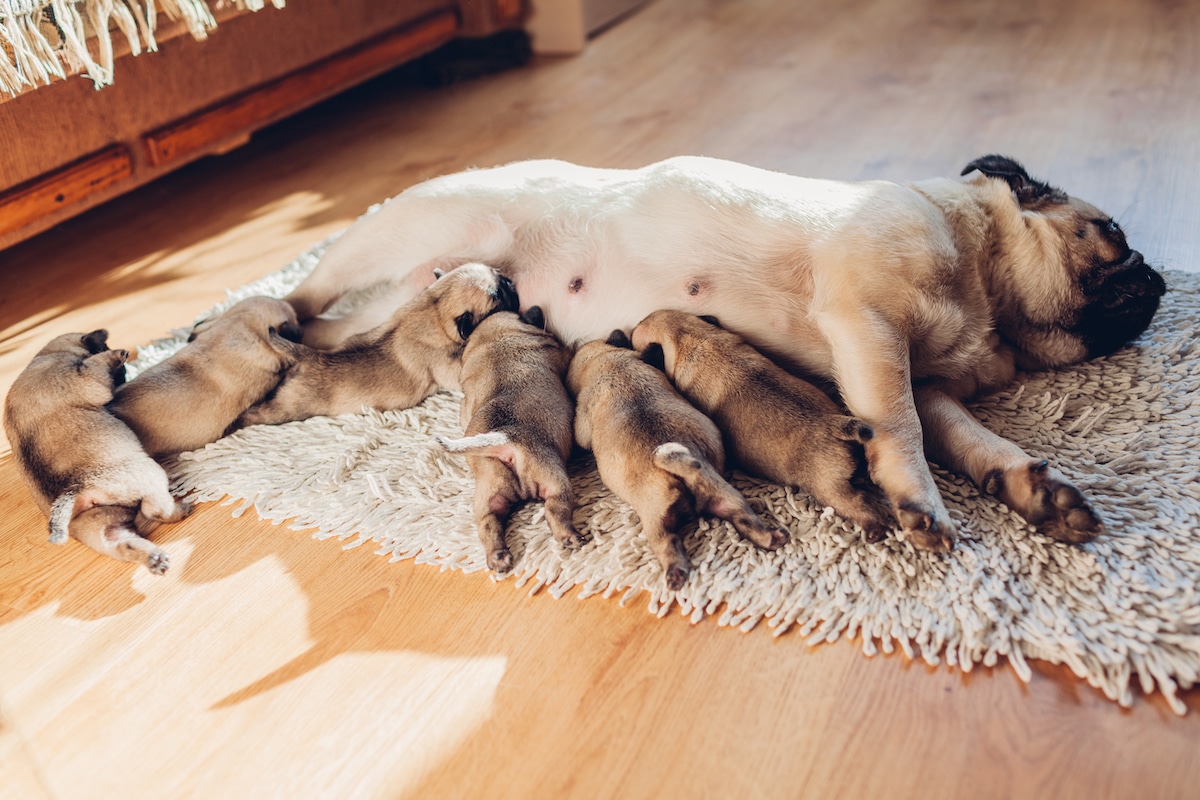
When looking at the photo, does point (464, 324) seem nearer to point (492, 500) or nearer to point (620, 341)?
point (620, 341)

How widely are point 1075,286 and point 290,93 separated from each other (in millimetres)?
2880

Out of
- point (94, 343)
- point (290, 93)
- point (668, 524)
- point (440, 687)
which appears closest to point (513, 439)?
point (668, 524)

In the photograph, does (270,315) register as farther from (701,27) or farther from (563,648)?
(701,27)

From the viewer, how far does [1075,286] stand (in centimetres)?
200

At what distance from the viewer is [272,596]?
1.79 metres

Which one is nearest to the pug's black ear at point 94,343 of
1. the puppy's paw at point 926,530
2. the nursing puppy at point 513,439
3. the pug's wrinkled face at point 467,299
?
the pug's wrinkled face at point 467,299

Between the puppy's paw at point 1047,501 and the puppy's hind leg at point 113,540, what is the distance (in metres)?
1.61

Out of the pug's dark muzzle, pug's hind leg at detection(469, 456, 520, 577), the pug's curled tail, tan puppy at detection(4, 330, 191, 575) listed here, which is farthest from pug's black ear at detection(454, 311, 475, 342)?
the pug's dark muzzle

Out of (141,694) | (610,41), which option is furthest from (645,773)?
(610,41)

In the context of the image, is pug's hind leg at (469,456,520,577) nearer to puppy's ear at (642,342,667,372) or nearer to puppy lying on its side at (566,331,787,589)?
puppy lying on its side at (566,331,787,589)

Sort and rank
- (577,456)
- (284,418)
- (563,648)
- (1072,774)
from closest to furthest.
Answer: (1072,774) → (563,648) → (577,456) → (284,418)

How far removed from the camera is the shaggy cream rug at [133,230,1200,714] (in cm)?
146

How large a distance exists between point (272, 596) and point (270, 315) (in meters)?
0.80

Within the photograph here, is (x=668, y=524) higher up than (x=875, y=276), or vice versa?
(x=875, y=276)
